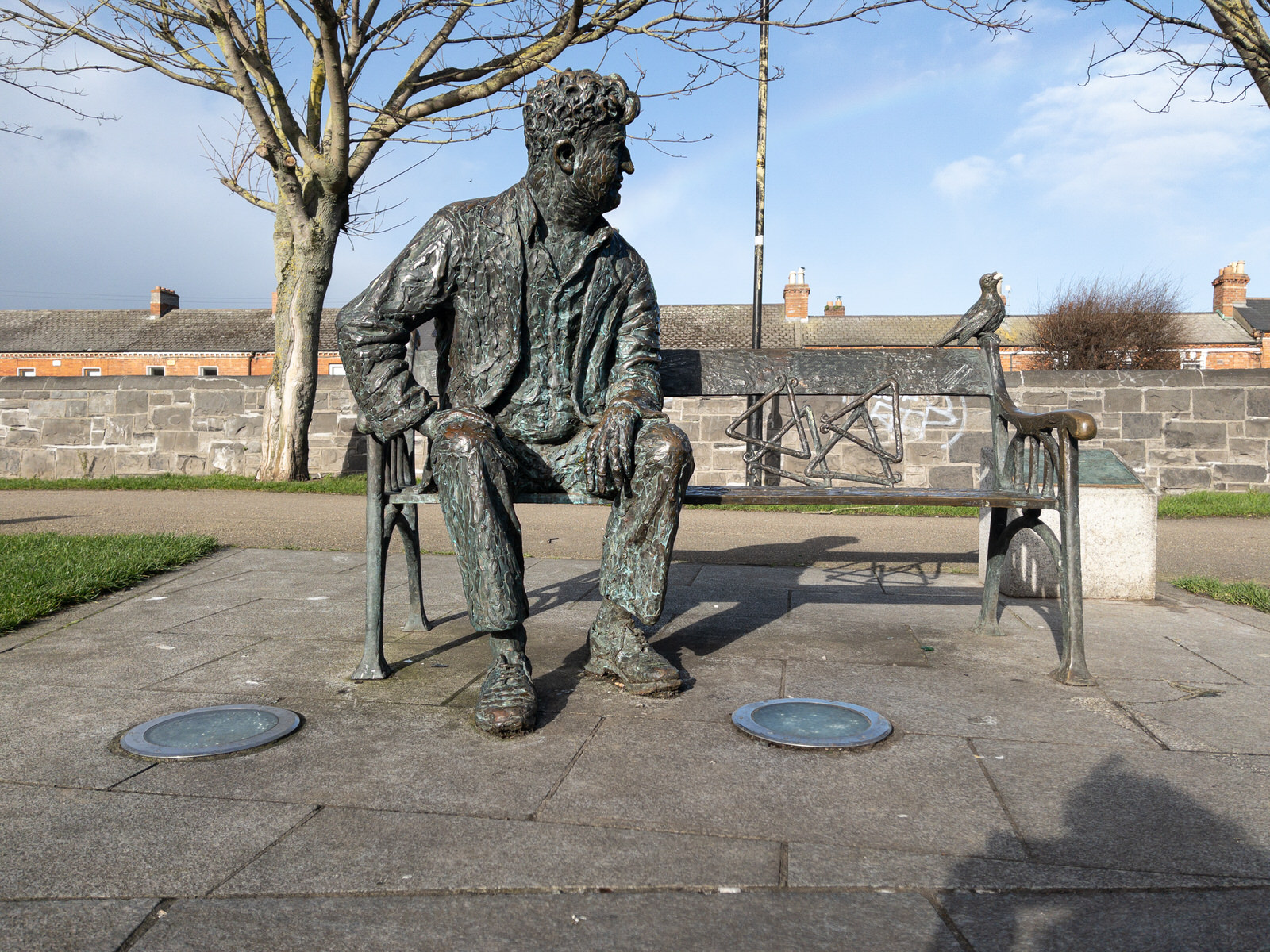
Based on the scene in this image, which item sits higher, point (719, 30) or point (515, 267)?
point (719, 30)

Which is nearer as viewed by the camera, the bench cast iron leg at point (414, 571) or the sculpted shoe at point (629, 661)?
the sculpted shoe at point (629, 661)

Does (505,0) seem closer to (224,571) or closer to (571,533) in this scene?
(571,533)

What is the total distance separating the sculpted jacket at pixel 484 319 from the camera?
117 inches

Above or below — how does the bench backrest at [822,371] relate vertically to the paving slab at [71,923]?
above

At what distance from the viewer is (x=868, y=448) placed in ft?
12.9

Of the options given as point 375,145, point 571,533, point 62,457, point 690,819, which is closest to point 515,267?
point 690,819

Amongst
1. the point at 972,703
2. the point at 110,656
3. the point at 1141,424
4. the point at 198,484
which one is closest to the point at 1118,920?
the point at 972,703

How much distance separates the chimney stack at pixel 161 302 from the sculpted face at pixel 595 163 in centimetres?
4868

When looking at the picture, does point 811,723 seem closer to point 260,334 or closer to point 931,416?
point 931,416

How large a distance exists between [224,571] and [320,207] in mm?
7716

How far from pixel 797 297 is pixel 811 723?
42.6 metres

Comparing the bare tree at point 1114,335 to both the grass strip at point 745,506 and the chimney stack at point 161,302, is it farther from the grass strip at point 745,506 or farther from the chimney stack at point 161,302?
the chimney stack at point 161,302

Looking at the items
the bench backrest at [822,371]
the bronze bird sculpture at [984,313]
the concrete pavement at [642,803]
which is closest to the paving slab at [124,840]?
the concrete pavement at [642,803]

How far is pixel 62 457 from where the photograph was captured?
11.9 meters
